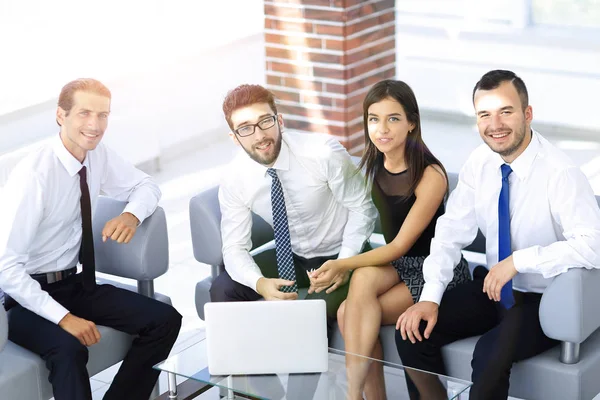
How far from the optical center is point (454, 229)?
11.2 ft

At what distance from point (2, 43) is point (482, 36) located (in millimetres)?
3720

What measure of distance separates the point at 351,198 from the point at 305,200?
0.17 meters

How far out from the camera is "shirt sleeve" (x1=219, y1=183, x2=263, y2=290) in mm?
3594

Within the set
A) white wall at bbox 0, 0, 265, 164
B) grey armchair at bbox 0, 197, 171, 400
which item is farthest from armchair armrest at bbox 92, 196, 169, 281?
white wall at bbox 0, 0, 265, 164

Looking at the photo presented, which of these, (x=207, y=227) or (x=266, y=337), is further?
(x=207, y=227)

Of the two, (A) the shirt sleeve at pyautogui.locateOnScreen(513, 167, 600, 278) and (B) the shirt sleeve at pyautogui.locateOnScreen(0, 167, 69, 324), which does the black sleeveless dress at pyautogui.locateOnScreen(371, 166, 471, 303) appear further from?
(B) the shirt sleeve at pyautogui.locateOnScreen(0, 167, 69, 324)

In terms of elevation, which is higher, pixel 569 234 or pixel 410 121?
pixel 410 121

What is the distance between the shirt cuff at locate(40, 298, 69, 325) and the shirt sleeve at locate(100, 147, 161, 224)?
56 centimetres

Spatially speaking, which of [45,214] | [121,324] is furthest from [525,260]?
[45,214]

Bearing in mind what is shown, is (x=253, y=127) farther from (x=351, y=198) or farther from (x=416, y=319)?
(x=416, y=319)

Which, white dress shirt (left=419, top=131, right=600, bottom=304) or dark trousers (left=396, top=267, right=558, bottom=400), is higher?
white dress shirt (left=419, top=131, right=600, bottom=304)

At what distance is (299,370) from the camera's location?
9.87 ft

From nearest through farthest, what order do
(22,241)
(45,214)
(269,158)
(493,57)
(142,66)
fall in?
(22,241)
(45,214)
(269,158)
(142,66)
(493,57)

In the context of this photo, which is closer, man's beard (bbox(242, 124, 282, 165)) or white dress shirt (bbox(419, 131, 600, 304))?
white dress shirt (bbox(419, 131, 600, 304))
